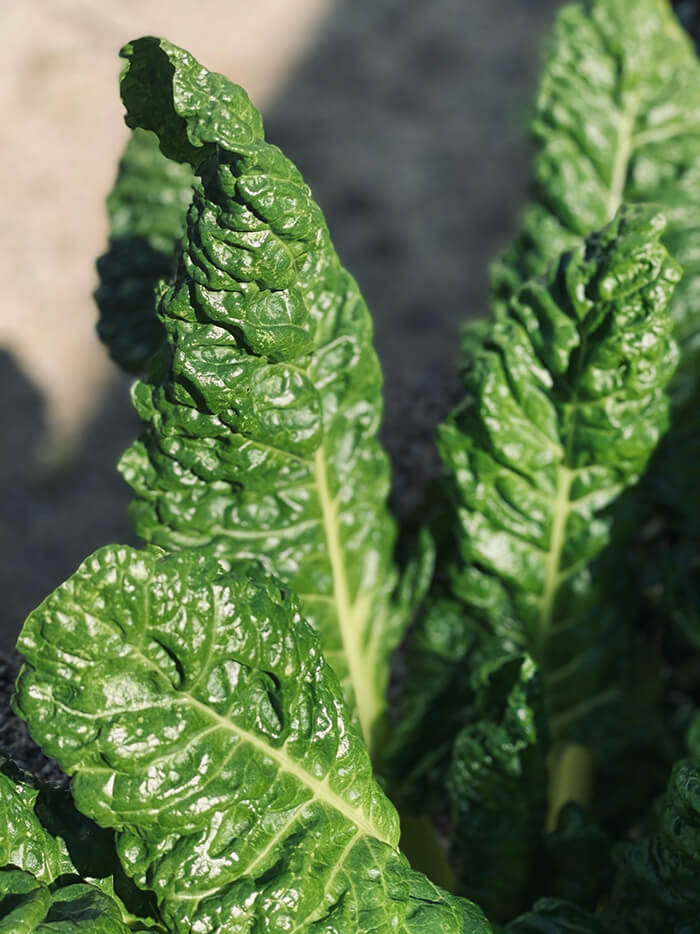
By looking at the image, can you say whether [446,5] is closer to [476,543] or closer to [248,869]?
[476,543]

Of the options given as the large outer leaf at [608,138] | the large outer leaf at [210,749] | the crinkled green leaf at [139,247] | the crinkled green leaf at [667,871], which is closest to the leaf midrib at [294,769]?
the large outer leaf at [210,749]

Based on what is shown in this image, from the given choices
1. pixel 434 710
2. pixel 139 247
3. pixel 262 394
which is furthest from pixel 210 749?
pixel 139 247

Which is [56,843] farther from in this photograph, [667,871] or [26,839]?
[667,871]

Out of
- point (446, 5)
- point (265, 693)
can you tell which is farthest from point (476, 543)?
point (446, 5)

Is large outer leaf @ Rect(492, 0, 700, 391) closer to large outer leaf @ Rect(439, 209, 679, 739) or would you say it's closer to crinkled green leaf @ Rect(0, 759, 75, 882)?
large outer leaf @ Rect(439, 209, 679, 739)

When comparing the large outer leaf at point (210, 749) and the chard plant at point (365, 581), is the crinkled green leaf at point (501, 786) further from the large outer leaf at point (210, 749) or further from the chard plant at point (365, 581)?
the large outer leaf at point (210, 749)
